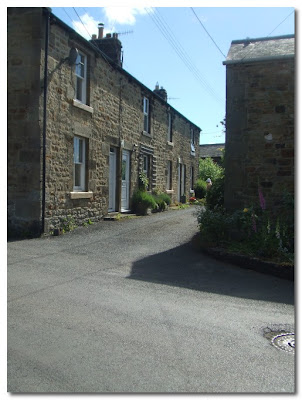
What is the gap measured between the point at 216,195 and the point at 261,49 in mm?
3812

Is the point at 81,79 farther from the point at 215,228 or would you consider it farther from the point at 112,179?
the point at 215,228

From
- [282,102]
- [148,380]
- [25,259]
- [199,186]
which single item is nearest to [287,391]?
[148,380]

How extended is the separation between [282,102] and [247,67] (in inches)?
47.4

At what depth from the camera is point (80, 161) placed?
39.6 ft

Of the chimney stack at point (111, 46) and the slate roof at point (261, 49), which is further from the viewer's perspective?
the chimney stack at point (111, 46)

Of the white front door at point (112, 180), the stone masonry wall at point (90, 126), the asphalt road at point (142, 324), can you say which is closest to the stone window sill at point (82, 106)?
the stone masonry wall at point (90, 126)

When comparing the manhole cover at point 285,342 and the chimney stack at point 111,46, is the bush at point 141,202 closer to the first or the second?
the chimney stack at point 111,46

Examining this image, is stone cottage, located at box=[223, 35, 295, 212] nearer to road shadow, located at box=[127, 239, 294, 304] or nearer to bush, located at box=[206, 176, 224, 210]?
bush, located at box=[206, 176, 224, 210]

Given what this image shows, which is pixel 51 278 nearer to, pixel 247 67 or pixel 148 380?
pixel 148 380

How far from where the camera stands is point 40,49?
9.90m

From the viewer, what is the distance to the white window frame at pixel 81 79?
11.8 metres

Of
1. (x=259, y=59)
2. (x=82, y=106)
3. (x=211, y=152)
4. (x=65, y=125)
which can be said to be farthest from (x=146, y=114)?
(x=211, y=152)

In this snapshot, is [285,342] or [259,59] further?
[259,59]

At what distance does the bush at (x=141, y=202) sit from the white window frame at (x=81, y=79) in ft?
16.5
